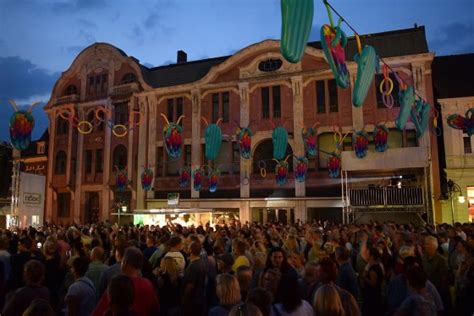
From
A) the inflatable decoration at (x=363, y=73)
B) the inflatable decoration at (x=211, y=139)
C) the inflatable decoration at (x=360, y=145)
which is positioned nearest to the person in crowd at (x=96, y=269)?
the inflatable decoration at (x=363, y=73)

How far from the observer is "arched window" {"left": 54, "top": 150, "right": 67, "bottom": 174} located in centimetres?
3334

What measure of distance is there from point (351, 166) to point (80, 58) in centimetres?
2420

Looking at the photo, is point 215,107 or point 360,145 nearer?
point 360,145

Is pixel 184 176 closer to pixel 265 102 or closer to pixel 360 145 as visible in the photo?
pixel 265 102

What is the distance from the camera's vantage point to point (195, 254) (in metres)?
5.96

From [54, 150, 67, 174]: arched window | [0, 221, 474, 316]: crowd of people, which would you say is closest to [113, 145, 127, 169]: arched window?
[54, 150, 67, 174]: arched window

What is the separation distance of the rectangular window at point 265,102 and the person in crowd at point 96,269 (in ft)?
75.5

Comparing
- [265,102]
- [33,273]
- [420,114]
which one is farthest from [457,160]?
[33,273]

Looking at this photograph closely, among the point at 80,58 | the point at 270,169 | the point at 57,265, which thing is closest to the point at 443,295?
the point at 57,265

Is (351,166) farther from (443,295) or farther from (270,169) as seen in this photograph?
(443,295)

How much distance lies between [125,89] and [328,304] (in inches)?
1191

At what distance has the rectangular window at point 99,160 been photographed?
32125mm

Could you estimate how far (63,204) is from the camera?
1315 inches

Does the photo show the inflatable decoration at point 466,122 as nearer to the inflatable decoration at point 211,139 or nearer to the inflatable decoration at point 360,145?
the inflatable decoration at point 360,145
